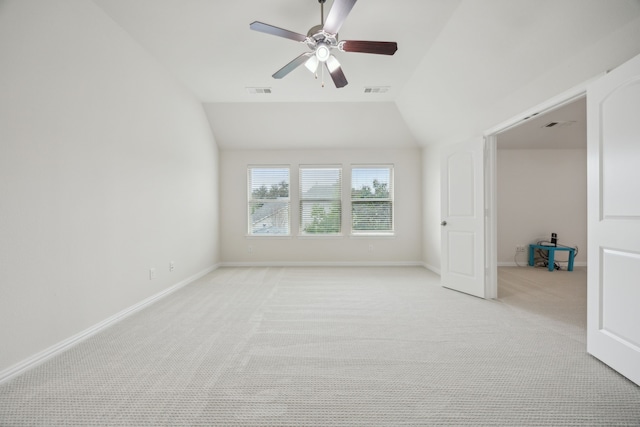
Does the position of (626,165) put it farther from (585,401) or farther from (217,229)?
(217,229)

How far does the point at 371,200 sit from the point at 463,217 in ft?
6.70

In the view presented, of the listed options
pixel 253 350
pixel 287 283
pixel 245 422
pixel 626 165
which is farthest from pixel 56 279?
pixel 626 165

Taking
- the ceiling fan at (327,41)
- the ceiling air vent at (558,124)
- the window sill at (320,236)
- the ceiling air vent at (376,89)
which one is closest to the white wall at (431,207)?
the ceiling air vent at (376,89)

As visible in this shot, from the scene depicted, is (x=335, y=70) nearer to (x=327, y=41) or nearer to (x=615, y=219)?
(x=327, y=41)

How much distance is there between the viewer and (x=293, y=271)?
192 inches

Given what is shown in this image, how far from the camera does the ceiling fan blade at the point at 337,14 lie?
182cm

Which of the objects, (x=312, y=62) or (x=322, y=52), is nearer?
(x=322, y=52)

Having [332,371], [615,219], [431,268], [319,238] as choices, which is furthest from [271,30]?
[431,268]

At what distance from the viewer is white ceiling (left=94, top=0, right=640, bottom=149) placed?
2.12 m

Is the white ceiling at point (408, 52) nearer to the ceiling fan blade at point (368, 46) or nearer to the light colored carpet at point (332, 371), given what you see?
the ceiling fan blade at point (368, 46)

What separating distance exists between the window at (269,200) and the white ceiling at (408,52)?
4.16ft

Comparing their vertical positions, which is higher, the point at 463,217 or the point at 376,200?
the point at 376,200

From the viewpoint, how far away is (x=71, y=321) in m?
2.17

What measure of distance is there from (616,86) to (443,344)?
2.19 metres
